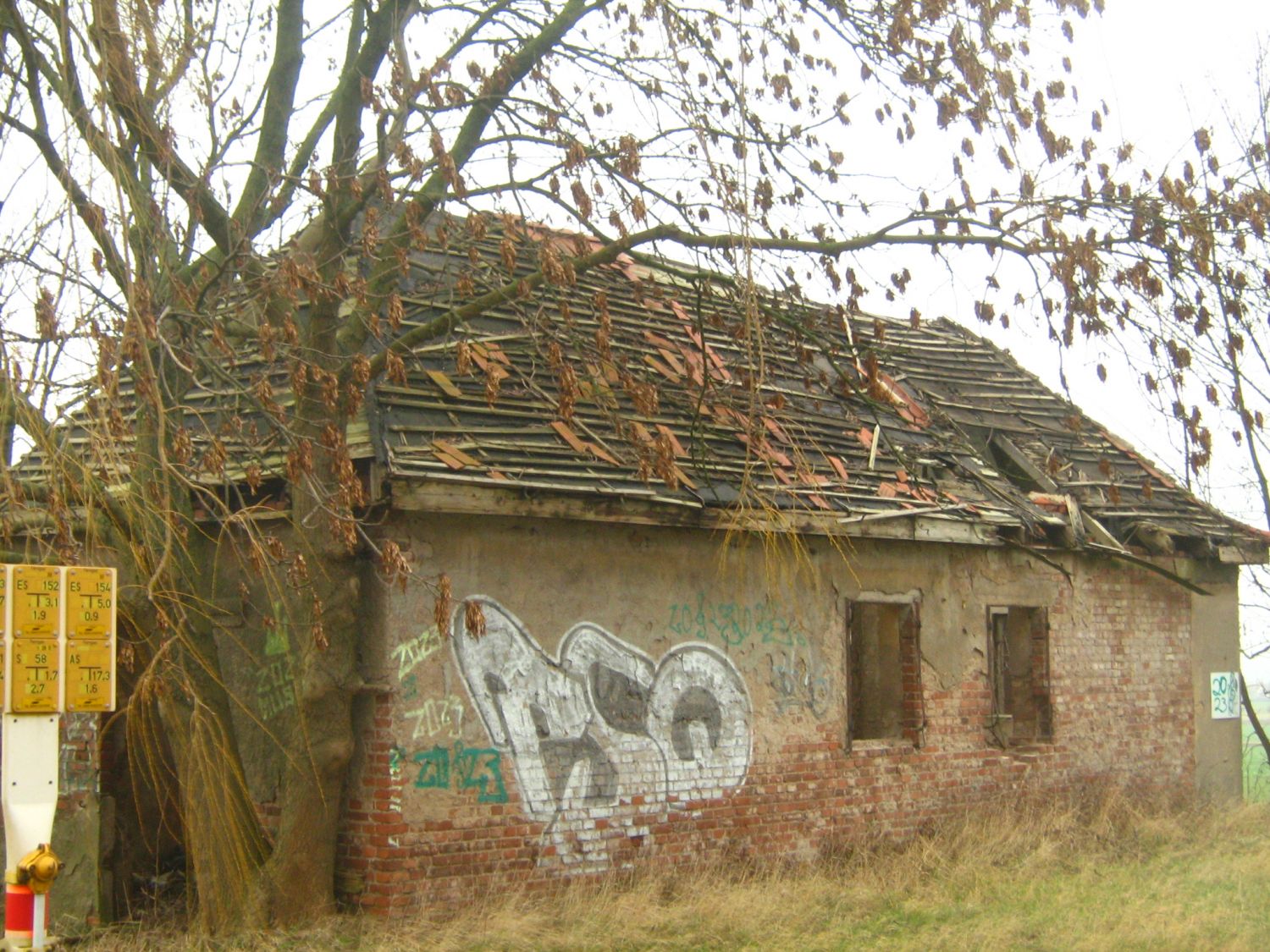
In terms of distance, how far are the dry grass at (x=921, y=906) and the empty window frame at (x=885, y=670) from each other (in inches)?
39.1

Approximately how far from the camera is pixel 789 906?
9797 millimetres

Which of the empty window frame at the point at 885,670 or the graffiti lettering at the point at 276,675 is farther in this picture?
the empty window frame at the point at 885,670

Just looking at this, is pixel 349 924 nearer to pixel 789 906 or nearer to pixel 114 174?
pixel 789 906

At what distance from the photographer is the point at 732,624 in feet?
36.3

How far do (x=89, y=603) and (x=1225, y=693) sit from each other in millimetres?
12974

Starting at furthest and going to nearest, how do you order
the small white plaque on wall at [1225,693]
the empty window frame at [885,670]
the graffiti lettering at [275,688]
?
the small white plaque on wall at [1225,693] < the empty window frame at [885,670] < the graffiti lettering at [275,688]

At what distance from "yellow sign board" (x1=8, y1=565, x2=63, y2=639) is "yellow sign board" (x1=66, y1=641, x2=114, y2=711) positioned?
11 centimetres

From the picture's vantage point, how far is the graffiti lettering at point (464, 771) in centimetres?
916

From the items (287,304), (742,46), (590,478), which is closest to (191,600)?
(287,304)

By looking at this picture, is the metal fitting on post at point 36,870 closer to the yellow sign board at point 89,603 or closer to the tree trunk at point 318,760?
the yellow sign board at point 89,603

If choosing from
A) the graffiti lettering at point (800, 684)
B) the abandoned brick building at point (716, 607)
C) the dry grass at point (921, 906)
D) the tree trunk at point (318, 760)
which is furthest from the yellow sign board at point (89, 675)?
the graffiti lettering at point (800, 684)

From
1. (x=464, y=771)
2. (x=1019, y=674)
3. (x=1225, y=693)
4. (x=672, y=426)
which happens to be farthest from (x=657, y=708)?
(x=1225, y=693)

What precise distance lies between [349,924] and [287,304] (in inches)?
147

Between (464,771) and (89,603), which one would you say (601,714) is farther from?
(89,603)
